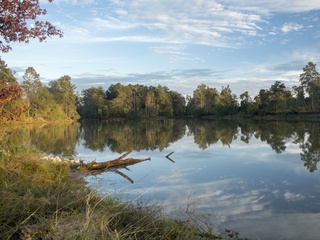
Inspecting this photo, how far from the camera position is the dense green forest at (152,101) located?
6059 centimetres

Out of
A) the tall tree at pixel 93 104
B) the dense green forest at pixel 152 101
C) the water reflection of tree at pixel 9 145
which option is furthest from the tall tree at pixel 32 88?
the water reflection of tree at pixel 9 145

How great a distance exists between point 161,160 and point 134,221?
465 inches

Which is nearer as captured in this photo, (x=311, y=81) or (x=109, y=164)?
(x=109, y=164)

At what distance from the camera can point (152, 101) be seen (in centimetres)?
9331

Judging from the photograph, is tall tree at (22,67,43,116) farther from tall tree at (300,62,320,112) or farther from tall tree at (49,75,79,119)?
tall tree at (300,62,320,112)

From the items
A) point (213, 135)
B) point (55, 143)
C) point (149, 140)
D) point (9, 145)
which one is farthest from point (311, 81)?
point (9, 145)

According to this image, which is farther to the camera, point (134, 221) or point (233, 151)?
point (233, 151)

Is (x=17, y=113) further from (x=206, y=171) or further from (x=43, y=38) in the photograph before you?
(x=206, y=171)

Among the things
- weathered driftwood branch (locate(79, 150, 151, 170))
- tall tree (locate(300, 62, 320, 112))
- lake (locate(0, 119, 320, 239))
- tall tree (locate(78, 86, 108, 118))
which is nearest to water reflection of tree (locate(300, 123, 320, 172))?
lake (locate(0, 119, 320, 239))

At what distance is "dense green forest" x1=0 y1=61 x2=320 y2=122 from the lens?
60594 mm

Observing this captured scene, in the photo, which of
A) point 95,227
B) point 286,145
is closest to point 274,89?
point 286,145

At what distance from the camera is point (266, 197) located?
9.23 m

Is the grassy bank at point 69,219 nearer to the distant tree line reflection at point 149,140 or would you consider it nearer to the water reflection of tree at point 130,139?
the distant tree line reflection at point 149,140

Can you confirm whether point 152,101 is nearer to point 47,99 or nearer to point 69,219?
point 47,99
